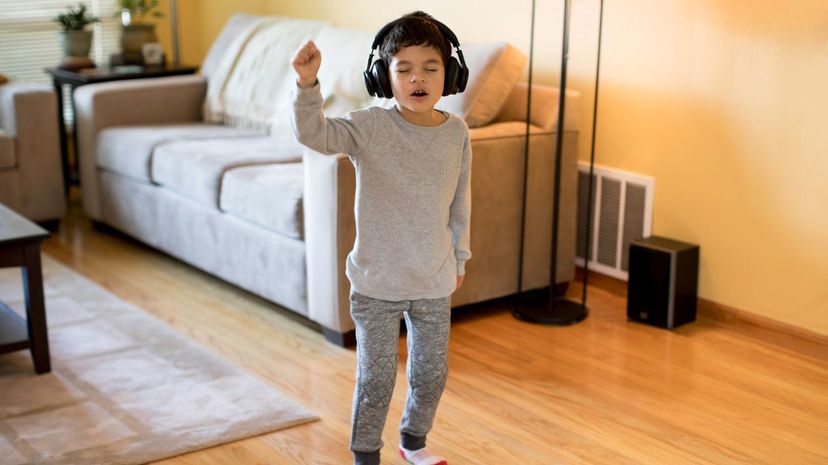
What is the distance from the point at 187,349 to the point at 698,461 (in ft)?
4.96

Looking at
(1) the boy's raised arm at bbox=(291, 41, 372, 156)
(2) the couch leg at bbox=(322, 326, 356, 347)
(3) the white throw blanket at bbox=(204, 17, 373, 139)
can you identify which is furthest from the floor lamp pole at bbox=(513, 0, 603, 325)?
(1) the boy's raised arm at bbox=(291, 41, 372, 156)

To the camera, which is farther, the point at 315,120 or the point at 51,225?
the point at 51,225

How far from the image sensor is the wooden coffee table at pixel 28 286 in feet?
9.50

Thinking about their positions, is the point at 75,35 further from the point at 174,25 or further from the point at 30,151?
the point at 30,151

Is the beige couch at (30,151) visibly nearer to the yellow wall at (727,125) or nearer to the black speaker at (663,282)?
the yellow wall at (727,125)

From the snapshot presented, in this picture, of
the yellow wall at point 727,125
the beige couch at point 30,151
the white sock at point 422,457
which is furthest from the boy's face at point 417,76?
the beige couch at point 30,151

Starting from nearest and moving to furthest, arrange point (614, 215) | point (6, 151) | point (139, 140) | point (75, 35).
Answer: point (614, 215), point (139, 140), point (6, 151), point (75, 35)

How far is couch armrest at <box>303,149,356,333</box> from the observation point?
10.1 ft

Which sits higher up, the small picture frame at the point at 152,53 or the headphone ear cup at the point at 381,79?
the headphone ear cup at the point at 381,79

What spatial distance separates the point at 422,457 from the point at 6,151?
2.69 m

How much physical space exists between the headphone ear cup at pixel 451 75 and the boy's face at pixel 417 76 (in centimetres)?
2

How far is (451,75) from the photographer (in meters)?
2.16

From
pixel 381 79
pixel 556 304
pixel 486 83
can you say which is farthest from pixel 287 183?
pixel 381 79

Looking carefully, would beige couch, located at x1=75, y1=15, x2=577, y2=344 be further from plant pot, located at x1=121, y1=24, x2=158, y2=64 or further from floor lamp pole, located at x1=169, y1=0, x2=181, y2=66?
floor lamp pole, located at x1=169, y1=0, x2=181, y2=66
